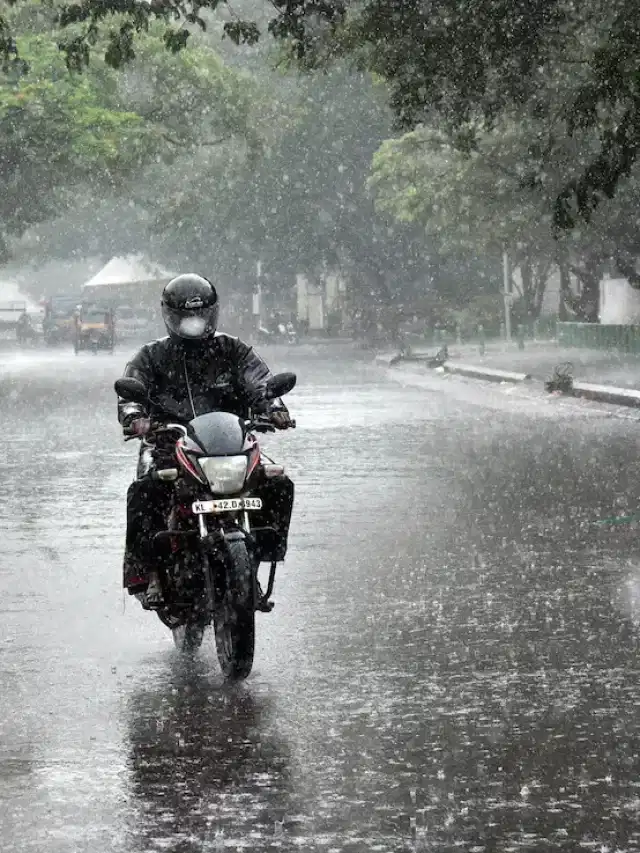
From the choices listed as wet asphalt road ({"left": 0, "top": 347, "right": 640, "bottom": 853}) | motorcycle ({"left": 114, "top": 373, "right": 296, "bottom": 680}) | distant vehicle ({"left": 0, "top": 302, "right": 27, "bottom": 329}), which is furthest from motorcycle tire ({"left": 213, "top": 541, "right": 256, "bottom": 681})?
distant vehicle ({"left": 0, "top": 302, "right": 27, "bottom": 329})

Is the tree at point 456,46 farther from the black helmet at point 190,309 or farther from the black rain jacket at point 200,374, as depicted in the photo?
the black helmet at point 190,309

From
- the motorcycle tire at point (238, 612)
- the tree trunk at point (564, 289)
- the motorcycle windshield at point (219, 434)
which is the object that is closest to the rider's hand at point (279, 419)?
the motorcycle windshield at point (219, 434)

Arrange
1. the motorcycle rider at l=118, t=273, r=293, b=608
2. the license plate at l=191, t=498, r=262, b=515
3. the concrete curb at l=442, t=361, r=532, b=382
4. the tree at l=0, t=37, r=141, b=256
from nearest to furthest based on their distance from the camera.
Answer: the license plate at l=191, t=498, r=262, b=515 < the motorcycle rider at l=118, t=273, r=293, b=608 < the concrete curb at l=442, t=361, r=532, b=382 < the tree at l=0, t=37, r=141, b=256

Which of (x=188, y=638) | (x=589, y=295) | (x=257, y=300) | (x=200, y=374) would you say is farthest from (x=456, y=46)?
(x=257, y=300)

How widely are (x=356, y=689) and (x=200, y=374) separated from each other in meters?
1.74

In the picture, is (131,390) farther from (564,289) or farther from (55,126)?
(564,289)

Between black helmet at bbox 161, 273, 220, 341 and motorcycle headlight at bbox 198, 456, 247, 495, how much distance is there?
31.1 inches

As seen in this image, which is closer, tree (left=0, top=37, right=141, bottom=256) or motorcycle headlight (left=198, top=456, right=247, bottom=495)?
motorcycle headlight (left=198, top=456, right=247, bottom=495)

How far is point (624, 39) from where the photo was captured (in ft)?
66.7

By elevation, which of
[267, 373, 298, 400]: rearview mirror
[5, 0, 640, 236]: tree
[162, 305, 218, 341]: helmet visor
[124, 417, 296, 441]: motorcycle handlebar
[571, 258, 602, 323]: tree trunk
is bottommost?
[571, 258, 602, 323]: tree trunk

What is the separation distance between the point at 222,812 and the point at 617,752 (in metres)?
1.50

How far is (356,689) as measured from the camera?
7676mm

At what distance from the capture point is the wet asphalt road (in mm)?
5637

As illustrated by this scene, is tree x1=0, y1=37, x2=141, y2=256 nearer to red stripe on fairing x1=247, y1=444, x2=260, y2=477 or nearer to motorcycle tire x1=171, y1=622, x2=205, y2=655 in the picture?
motorcycle tire x1=171, y1=622, x2=205, y2=655
